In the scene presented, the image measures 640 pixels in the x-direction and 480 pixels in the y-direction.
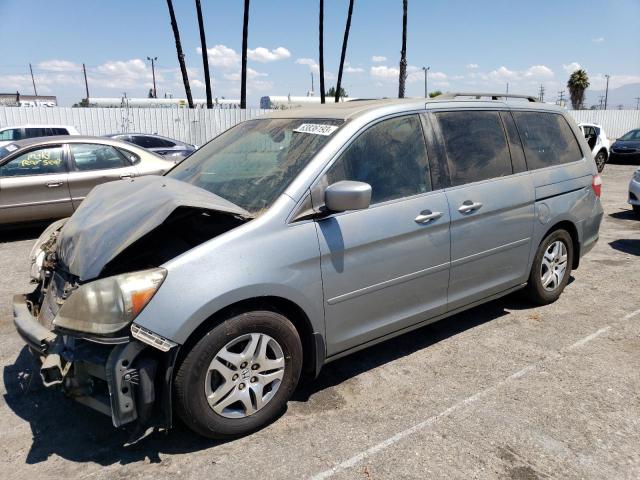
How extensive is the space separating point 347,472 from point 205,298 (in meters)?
1.12

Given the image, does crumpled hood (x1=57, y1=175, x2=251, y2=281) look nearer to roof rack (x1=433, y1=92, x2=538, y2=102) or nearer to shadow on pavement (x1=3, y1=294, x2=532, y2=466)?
shadow on pavement (x1=3, y1=294, x2=532, y2=466)

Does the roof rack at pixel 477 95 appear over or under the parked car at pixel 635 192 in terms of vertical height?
over

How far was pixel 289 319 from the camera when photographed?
299 cm

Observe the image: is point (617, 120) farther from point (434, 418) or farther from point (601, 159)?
point (434, 418)

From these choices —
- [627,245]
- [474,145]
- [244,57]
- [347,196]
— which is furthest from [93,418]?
[244,57]

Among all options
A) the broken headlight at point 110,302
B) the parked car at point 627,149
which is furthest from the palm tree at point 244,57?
the broken headlight at point 110,302

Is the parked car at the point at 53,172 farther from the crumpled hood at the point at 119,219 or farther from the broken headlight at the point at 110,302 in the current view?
the broken headlight at the point at 110,302

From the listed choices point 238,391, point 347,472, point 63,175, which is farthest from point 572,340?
point 63,175

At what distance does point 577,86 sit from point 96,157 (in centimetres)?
5812

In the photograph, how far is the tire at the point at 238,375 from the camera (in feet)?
8.52

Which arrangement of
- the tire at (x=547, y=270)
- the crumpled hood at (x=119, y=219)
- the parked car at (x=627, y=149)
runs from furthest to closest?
the parked car at (x=627, y=149) < the tire at (x=547, y=270) < the crumpled hood at (x=119, y=219)

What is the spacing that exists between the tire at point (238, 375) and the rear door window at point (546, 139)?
2.69 metres

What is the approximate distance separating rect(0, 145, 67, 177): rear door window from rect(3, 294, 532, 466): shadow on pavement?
14.3 ft

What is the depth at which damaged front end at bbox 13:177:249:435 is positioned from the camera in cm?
245
